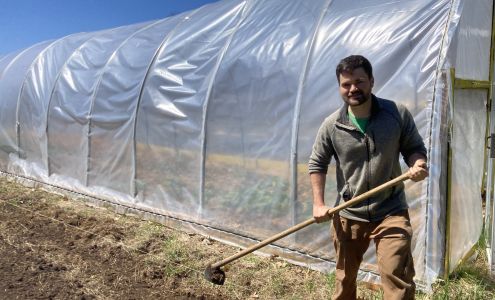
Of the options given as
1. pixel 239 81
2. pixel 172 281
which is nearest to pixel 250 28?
pixel 239 81

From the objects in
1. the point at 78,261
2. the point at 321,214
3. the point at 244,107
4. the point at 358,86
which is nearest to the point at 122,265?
the point at 78,261

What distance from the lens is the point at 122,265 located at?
194 inches

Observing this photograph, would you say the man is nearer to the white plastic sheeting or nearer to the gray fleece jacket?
the gray fleece jacket

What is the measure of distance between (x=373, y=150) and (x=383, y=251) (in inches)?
25.3

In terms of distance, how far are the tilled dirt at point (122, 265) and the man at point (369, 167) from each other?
4.16 ft

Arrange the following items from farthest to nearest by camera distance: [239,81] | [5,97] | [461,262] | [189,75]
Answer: [5,97]
[189,75]
[239,81]
[461,262]

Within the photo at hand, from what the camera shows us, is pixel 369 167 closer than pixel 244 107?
Yes

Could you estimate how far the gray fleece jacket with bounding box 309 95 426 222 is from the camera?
286 centimetres

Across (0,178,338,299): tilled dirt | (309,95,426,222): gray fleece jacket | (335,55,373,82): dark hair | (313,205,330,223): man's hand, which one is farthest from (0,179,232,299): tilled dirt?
(335,55,373,82): dark hair

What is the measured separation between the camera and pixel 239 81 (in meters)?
5.50

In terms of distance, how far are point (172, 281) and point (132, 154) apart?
118 inches

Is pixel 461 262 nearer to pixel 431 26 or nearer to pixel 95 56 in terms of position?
pixel 431 26

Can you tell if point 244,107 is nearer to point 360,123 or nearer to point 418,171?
point 360,123

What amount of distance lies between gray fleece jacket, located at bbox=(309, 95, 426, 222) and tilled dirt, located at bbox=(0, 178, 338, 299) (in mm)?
1441
